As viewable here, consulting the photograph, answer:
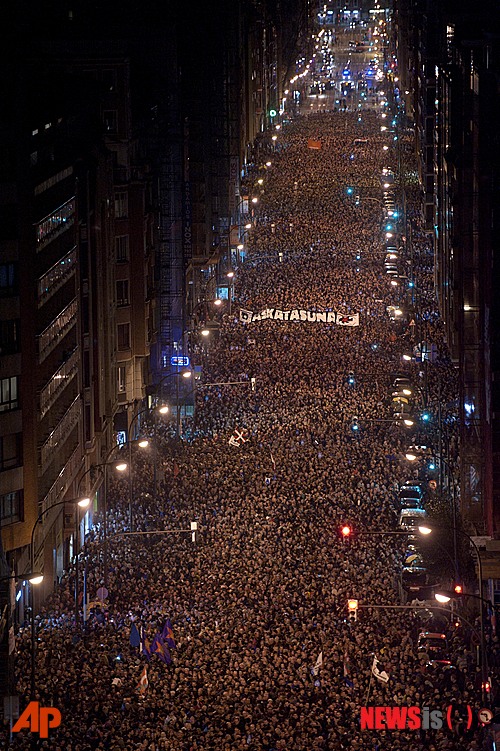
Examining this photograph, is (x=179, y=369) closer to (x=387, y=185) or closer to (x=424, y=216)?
(x=424, y=216)

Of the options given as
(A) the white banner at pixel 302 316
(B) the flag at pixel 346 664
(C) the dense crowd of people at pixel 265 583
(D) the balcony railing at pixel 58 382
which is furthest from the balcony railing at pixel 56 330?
(A) the white banner at pixel 302 316

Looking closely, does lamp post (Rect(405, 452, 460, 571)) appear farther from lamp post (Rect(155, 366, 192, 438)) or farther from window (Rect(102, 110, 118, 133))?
window (Rect(102, 110, 118, 133))

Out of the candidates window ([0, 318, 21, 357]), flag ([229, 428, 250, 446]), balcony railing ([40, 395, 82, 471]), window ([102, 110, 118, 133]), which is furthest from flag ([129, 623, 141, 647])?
window ([102, 110, 118, 133])

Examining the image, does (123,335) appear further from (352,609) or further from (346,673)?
(346,673)

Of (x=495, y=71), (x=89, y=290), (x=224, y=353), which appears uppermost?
(x=495, y=71)

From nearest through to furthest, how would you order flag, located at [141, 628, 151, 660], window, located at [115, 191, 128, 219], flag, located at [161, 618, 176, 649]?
flag, located at [141, 628, 151, 660]
flag, located at [161, 618, 176, 649]
window, located at [115, 191, 128, 219]

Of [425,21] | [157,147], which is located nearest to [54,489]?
[157,147]
